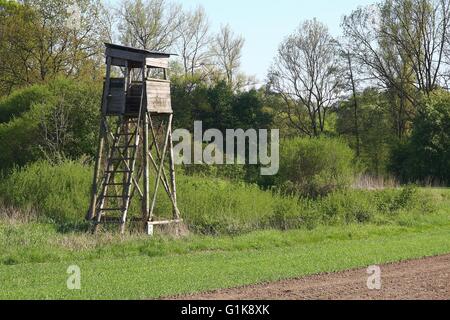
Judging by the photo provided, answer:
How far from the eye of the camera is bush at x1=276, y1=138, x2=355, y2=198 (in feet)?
128

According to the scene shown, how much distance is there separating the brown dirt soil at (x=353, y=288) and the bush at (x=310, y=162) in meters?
23.2

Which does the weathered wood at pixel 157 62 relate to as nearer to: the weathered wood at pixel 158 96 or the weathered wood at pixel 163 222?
the weathered wood at pixel 158 96

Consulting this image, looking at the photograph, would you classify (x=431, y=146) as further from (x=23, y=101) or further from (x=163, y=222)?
(x=163, y=222)

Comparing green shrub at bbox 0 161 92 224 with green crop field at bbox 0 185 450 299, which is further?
green shrub at bbox 0 161 92 224

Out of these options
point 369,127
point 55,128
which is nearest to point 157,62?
point 55,128

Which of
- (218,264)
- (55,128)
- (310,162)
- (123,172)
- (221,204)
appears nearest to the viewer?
(218,264)

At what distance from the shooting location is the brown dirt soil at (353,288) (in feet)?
38.7

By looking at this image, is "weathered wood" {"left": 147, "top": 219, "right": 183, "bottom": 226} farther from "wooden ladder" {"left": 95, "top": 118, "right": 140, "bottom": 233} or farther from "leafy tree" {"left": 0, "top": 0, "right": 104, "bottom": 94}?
"leafy tree" {"left": 0, "top": 0, "right": 104, "bottom": 94}

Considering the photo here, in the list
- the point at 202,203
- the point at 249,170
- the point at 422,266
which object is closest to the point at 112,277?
the point at 422,266

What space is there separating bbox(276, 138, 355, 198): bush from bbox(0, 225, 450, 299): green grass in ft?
46.5

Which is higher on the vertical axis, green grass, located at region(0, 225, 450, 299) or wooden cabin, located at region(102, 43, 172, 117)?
wooden cabin, located at region(102, 43, 172, 117)

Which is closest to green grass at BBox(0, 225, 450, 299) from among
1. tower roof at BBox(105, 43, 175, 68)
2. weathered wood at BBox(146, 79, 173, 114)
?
weathered wood at BBox(146, 79, 173, 114)

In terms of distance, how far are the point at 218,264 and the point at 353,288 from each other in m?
4.37

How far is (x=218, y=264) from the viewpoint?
16188 millimetres
